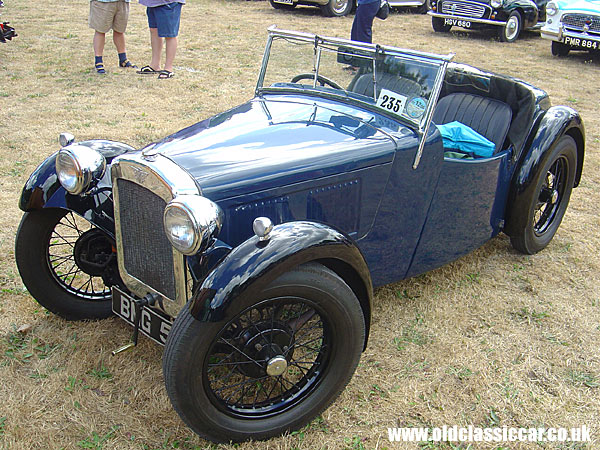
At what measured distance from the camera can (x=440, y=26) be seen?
38.8ft

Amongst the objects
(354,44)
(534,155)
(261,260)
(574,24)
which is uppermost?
(574,24)

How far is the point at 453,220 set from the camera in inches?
121

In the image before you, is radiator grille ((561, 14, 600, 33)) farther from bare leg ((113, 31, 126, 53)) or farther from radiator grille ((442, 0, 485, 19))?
bare leg ((113, 31, 126, 53))

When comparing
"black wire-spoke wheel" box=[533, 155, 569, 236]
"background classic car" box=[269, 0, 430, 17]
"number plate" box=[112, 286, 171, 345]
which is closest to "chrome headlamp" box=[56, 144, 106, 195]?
"number plate" box=[112, 286, 171, 345]

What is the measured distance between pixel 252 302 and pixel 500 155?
1.93 meters

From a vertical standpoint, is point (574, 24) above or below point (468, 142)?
above

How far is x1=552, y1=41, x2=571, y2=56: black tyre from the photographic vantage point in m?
10.1

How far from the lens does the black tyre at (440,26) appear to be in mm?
11773

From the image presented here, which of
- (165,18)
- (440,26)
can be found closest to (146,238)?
(165,18)

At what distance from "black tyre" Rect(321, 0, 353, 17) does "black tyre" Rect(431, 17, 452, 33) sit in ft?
7.42

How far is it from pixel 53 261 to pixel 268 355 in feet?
4.39

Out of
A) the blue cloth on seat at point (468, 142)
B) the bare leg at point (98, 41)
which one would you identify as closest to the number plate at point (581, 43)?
the blue cloth on seat at point (468, 142)

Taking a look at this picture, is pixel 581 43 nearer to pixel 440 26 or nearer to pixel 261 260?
pixel 440 26

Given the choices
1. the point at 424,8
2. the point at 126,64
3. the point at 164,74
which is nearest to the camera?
the point at 164,74
